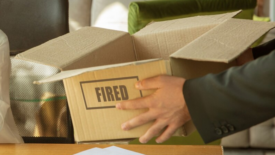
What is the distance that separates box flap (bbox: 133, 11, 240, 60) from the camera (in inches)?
36.7

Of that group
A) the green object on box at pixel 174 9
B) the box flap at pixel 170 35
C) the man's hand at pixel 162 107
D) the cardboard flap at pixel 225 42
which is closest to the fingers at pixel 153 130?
the man's hand at pixel 162 107

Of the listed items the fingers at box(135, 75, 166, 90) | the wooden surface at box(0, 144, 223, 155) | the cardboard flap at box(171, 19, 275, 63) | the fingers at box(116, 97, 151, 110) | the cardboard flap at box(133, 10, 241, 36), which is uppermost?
the cardboard flap at box(171, 19, 275, 63)

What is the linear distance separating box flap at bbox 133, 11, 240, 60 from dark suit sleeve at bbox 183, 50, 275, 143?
0.26 metres

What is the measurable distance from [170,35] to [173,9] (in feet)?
3.98

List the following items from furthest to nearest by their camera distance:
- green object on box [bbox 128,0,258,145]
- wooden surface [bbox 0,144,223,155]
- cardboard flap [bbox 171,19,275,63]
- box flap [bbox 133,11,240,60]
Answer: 1. green object on box [bbox 128,0,258,145]
2. box flap [bbox 133,11,240,60]
3. wooden surface [bbox 0,144,223,155]
4. cardboard flap [bbox 171,19,275,63]

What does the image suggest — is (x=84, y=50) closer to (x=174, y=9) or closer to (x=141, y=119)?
(x=141, y=119)

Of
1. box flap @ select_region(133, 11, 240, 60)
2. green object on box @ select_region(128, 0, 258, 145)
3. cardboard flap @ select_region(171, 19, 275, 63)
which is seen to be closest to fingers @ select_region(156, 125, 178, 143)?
cardboard flap @ select_region(171, 19, 275, 63)

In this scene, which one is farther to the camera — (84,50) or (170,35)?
(170,35)

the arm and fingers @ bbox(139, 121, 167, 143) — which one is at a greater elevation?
the arm

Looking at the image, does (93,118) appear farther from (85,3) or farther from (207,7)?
(85,3)

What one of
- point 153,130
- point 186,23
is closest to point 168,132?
point 153,130

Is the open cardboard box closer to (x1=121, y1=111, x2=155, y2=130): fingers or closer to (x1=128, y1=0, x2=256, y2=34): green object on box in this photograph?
(x1=121, y1=111, x2=155, y2=130): fingers

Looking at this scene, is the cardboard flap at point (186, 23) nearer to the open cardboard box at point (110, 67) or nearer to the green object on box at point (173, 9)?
the open cardboard box at point (110, 67)

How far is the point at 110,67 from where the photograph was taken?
0.61 meters
